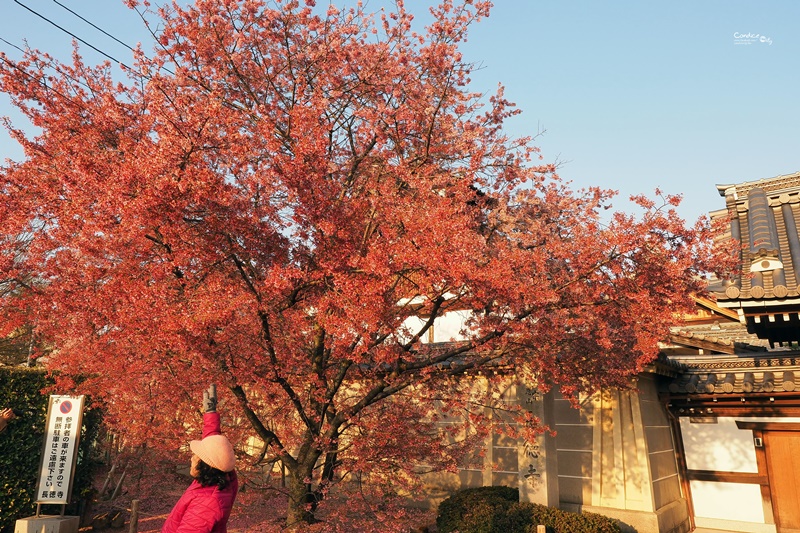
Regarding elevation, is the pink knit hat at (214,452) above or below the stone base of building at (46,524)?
above

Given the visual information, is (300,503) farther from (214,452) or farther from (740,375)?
(740,375)

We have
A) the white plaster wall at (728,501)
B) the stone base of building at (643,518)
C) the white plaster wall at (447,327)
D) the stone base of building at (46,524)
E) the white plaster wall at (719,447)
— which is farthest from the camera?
the white plaster wall at (447,327)

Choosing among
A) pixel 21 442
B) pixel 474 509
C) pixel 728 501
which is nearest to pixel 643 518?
pixel 728 501

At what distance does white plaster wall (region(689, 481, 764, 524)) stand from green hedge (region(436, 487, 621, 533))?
13.4 ft

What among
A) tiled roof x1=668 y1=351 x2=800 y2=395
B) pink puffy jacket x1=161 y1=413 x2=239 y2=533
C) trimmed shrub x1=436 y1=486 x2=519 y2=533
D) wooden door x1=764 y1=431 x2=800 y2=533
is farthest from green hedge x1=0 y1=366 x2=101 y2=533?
wooden door x1=764 y1=431 x2=800 y2=533

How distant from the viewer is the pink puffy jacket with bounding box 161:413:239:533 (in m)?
4.14

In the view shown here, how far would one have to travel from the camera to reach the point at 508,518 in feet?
32.6

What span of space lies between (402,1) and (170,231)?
19.0 feet

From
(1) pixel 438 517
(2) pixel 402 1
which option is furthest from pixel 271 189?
(1) pixel 438 517

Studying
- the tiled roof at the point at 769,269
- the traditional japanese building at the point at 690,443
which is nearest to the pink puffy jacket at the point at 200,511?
the tiled roof at the point at 769,269

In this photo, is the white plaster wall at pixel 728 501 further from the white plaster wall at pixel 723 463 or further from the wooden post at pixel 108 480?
the wooden post at pixel 108 480

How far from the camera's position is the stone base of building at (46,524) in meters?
10.5

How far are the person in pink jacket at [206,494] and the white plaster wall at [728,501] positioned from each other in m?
12.5

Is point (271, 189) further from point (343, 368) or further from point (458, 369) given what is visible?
point (458, 369)
